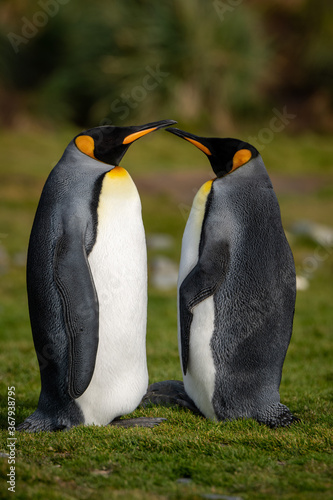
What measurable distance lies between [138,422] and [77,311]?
2.62 ft

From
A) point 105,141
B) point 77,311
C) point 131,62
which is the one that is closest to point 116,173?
point 105,141

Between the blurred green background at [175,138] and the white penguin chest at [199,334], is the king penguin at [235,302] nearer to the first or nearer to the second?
the white penguin chest at [199,334]

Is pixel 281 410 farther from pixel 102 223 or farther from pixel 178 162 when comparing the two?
pixel 178 162

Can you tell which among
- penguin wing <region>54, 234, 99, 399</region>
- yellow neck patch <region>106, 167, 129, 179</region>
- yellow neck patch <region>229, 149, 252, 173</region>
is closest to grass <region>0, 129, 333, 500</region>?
penguin wing <region>54, 234, 99, 399</region>

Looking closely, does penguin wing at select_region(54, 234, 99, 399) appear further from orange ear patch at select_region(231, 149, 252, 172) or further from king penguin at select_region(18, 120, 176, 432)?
orange ear patch at select_region(231, 149, 252, 172)

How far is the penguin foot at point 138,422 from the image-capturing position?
4.00 m

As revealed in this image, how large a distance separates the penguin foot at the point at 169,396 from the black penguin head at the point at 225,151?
4.71 ft

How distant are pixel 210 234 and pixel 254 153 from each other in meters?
0.62

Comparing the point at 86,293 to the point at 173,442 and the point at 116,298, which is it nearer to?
the point at 116,298

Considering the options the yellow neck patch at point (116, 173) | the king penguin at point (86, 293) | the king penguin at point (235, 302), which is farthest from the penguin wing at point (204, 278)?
the yellow neck patch at point (116, 173)

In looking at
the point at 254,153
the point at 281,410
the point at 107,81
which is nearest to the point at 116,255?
the point at 254,153

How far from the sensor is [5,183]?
14.0 meters

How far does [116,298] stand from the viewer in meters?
3.96

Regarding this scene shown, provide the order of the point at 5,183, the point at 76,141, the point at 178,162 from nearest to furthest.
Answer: the point at 76,141 → the point at 5,183 → the point at 178,162
